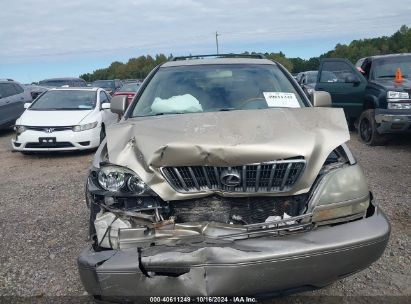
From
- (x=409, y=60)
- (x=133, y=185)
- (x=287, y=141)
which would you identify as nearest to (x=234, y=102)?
(x=287, y=141)

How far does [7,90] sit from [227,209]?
476 inches

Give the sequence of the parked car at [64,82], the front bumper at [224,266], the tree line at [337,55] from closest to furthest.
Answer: the front bumper at [224,266] → the parked car at [64,82] → the tree line at [337,55]

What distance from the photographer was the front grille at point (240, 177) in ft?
8.89

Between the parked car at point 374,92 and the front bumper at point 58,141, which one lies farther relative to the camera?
the front bumper at point 58,141

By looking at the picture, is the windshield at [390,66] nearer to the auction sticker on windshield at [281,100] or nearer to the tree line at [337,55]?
the auction sticker on windshield at [281,100]

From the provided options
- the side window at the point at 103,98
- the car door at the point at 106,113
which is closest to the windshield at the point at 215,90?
the car door at the point at 106,113

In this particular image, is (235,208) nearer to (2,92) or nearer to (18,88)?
(2,92)

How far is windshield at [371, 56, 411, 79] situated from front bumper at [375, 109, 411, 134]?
4.63 feet

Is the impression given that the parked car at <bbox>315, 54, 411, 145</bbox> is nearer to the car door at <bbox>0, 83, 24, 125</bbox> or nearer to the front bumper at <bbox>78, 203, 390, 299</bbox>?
the front bumper at <bbox>78, 203, 390, 299</bbox>

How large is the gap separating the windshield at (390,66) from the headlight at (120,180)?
8034 millimetres

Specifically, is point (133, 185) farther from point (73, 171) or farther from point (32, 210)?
point (73, 171)

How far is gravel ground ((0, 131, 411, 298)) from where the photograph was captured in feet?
11.4

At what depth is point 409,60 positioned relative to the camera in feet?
30.9

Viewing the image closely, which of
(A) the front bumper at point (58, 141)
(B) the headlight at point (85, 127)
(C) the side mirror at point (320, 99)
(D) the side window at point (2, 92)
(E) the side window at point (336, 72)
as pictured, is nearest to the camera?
(C) the side mirror at point (320, 99)
